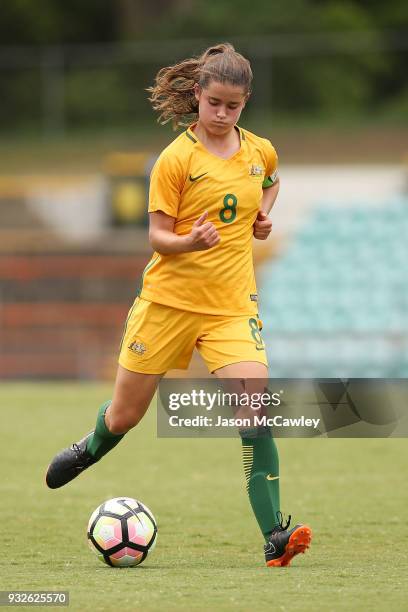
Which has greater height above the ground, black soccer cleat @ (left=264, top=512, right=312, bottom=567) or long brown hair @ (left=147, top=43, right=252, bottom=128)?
long brown hair @ (left=147, top=43, right=252, bottom=128)

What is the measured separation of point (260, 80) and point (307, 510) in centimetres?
1687

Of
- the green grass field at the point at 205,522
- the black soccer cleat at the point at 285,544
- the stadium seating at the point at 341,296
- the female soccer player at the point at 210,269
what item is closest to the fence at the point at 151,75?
the stadium seating at the point at 341,296

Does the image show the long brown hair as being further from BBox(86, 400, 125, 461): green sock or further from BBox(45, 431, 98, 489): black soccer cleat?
BBox(45, 431, 98, 489): black soccer cleat

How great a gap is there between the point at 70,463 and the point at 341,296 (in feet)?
42.0

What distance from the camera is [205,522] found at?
718cm

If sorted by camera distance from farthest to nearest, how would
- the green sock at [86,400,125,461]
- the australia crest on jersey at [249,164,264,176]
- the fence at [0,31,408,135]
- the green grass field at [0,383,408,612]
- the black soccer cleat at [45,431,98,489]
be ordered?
the fence at [0,31,408,135] < the black soccer cleat at [45,431,98,489] < the green sock at [86,400,125,461] < the australia crest on jersey at [249,164,264,176] < the green grass field at [0,383,408,612]

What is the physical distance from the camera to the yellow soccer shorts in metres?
5.61

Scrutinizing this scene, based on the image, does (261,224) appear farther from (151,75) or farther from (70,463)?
(151,75)

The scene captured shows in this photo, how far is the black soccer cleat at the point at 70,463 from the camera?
19.9ft

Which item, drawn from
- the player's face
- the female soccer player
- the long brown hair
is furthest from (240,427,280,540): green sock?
the long brown hair

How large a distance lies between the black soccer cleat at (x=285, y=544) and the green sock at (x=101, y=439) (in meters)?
0.85

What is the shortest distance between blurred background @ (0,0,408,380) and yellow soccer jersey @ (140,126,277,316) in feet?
36.5

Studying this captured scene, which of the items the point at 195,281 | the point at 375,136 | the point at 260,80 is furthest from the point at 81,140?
the point at 195,281

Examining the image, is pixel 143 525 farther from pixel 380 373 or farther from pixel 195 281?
pixel 380 373
